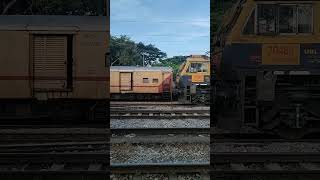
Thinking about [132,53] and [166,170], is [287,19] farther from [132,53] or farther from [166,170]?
[132,53]

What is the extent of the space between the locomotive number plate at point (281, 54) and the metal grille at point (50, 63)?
5064 millimetres

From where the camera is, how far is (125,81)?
28266mm

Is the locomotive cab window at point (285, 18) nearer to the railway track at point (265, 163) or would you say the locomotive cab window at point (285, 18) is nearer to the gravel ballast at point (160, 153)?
the railway track at point (265, 163)

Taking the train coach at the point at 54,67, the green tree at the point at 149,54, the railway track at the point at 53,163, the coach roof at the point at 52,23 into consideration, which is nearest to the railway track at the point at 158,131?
the train coach at the point at 54,67

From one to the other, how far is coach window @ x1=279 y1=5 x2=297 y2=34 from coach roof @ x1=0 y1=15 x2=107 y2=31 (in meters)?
4.52

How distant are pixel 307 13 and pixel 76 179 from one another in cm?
501

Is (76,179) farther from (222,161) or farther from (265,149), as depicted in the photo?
(265,149)

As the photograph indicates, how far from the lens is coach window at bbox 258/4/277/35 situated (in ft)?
28.1

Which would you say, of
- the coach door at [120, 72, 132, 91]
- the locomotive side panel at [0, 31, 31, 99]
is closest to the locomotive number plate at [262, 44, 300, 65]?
the locomotive side panel at [0, 31, 31, 99]

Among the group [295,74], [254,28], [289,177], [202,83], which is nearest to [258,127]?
[295,74]

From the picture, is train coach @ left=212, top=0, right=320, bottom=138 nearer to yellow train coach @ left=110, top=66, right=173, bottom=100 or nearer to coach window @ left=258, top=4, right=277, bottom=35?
coach window @ left=258, top=4, right=277, bottom=35

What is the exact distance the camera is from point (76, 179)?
6.43 meters

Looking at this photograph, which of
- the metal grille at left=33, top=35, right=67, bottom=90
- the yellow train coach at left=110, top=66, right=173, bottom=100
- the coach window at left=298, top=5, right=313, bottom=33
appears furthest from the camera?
the yellow train coach at left=110, top=66, right=173, bottom=100

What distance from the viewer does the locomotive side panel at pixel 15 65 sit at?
1130 cm
